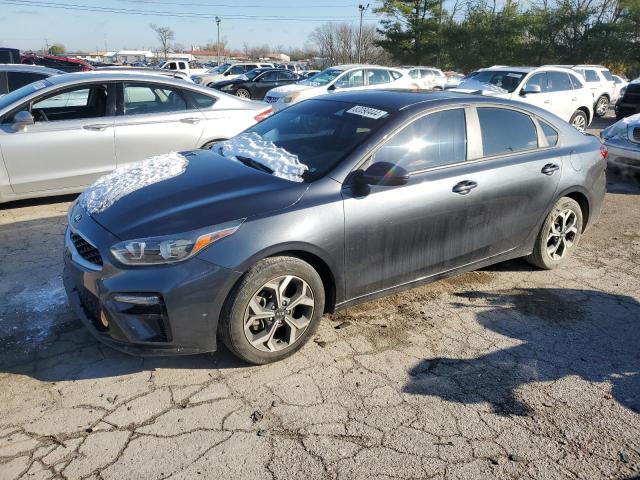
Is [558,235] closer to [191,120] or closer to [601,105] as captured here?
[191,120]

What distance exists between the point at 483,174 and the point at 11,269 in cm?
396

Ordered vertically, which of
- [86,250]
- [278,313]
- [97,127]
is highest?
[97,127]

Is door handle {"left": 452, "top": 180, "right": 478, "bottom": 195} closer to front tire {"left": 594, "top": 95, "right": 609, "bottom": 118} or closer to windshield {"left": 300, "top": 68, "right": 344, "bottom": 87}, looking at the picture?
windshield {"left": 300, "top": 68, "right": 344, "bottom": 87}

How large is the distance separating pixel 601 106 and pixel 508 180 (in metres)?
17.2

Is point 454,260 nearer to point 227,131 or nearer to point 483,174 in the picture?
point 483,174

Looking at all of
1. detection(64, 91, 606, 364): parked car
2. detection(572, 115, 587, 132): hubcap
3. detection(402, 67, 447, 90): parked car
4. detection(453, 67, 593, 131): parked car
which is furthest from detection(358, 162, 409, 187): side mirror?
detection(402, 67, 447, 90): parked car

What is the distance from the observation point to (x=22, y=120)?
5.64m

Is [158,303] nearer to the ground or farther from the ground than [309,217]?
nearer to the ground

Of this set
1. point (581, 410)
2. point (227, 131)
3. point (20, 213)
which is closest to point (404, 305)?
point (581, 410)

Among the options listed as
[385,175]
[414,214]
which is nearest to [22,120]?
[385,175]

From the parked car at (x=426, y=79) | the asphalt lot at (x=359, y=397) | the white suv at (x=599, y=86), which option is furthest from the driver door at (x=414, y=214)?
the white suv at (x=599, y=86)

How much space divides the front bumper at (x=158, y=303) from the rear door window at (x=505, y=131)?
236 centimetres

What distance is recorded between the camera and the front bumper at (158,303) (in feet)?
9.32

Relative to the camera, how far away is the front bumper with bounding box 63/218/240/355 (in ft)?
9.32
